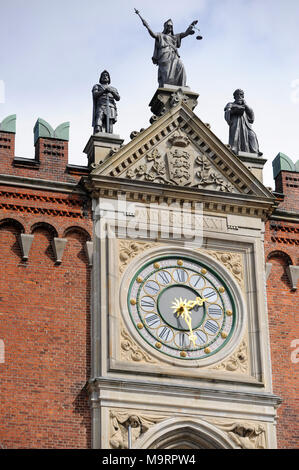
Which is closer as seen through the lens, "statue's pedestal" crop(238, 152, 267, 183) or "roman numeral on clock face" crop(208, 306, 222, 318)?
"roman numeral on clock face" crop(208, 306, 222, 318)

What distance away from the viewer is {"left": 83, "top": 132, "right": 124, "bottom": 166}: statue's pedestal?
113 ft

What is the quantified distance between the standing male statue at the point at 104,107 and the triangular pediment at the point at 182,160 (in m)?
0.86

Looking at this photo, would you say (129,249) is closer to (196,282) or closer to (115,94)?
(196,282)

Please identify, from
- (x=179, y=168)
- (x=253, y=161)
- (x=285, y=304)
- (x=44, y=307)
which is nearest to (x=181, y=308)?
(x=285, y=304)

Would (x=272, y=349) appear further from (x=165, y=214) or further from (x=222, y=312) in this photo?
(x=165, y=214)

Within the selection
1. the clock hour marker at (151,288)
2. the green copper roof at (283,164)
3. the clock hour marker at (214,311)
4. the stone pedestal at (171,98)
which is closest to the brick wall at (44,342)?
the clock hour marker at (151,288)

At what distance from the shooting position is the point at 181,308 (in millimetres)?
33312

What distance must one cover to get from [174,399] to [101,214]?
4.45 meters

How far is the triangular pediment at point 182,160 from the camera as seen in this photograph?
3444 centimetres

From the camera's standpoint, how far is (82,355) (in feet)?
106

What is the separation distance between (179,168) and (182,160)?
0.82 feet

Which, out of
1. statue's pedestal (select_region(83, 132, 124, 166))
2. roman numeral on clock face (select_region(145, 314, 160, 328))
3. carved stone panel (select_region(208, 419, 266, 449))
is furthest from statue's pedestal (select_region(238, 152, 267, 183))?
carved stone panel (select_region(208, 419, 266, 449))

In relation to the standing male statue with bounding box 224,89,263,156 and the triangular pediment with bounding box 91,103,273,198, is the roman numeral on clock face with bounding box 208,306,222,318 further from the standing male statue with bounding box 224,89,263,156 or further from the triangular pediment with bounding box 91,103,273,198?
the standing male statue with bounding box 224,89,263,156

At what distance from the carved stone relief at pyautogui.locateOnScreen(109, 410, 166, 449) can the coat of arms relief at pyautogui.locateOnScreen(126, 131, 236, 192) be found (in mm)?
5492
